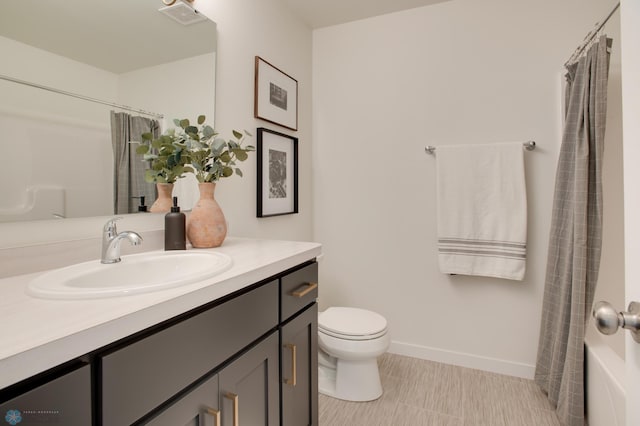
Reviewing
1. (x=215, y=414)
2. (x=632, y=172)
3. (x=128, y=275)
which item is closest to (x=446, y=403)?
(x=215, y=414)

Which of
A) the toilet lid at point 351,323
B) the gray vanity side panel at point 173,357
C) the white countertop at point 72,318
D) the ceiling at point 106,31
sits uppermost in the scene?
the ceiling at point 106,31

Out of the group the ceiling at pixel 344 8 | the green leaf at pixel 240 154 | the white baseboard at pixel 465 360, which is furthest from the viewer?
the ceiling at pixel 344 8

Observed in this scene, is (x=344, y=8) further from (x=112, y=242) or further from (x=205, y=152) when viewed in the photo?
(x=112, y=242)

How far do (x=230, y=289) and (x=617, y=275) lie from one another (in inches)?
75.2

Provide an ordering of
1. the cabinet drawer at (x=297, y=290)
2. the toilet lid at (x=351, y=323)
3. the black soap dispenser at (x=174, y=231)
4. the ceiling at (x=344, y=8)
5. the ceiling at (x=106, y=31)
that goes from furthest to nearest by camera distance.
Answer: the ceiling at (x=344, y=8), the toilet lid at (x=351, y=323), the black soap dispenser at (x=174, y=231), the cabinet drawer at (x=297, y=290), the ceiling at (x=106, y=31)

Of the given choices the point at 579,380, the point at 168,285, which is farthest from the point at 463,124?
the point at 168,285

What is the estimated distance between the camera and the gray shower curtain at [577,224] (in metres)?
1.43

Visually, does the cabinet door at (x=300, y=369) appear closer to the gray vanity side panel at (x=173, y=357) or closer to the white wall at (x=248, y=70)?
the gray vanity side panel at (x=173, y=357)

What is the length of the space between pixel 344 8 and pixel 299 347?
2.08 meters

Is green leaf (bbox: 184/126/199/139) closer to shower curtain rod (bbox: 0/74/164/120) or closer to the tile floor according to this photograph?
shower curtain rod (bbox: 0/74/164/120)

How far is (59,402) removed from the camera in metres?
0.50

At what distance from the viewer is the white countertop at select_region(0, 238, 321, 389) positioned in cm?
47

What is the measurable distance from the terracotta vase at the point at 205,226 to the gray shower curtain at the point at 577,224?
154 cm

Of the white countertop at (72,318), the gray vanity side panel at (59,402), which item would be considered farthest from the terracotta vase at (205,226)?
the gray vanity side panel at (59,402)
